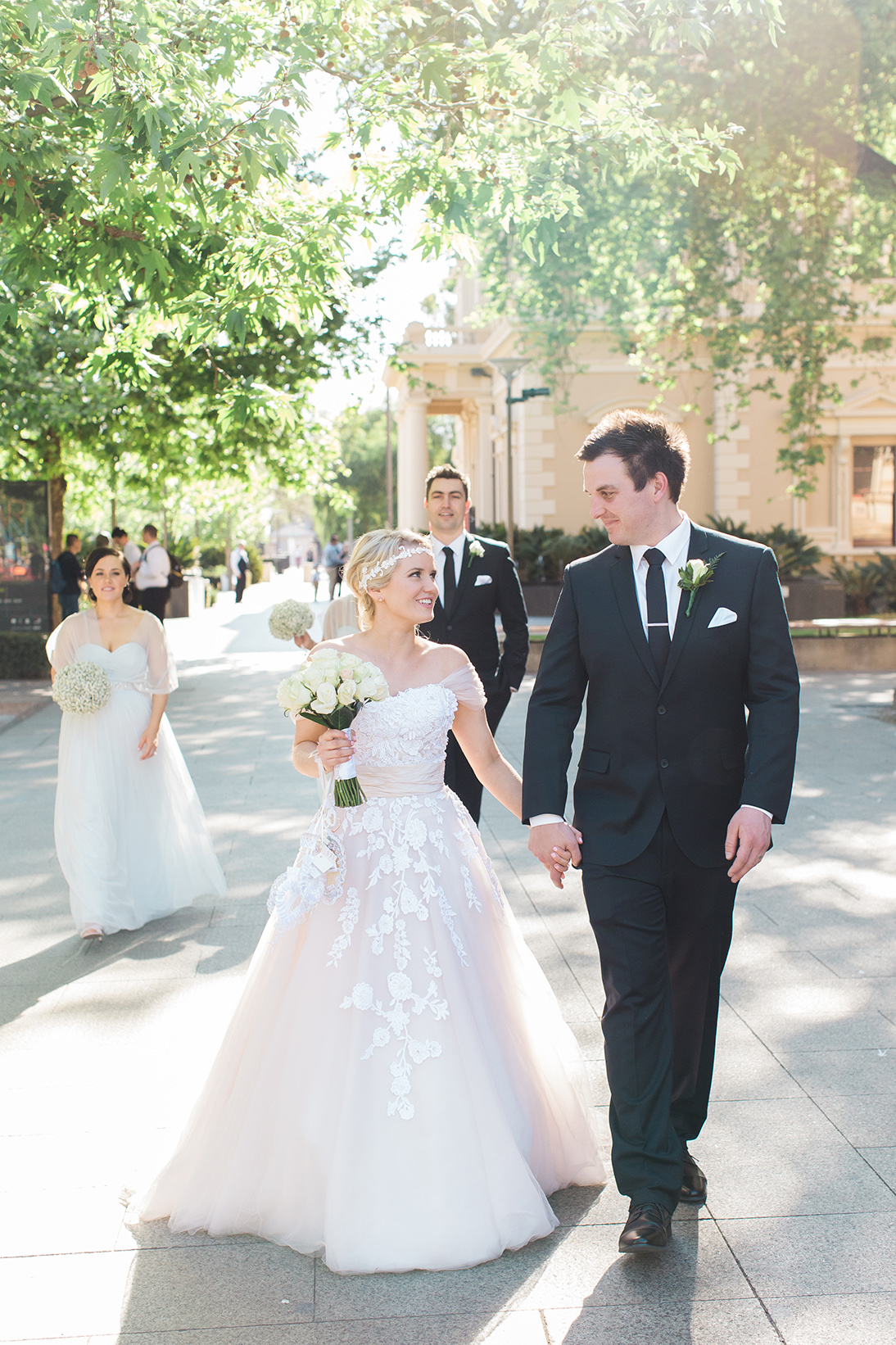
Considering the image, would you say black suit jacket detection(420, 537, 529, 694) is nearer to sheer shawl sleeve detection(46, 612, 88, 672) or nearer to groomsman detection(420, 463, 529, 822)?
groomsman detection(420, 463, 529, 822)

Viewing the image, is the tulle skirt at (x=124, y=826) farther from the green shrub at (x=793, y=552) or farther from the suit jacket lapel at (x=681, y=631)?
the green shrub at (x=793, y=552)

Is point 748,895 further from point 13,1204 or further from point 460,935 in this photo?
point 13,1204

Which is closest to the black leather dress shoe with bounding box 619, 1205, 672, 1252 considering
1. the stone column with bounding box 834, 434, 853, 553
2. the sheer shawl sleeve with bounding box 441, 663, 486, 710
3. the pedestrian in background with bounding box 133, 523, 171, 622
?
the sheer shawl sleeve with bounding box 441, 663, 486, 710

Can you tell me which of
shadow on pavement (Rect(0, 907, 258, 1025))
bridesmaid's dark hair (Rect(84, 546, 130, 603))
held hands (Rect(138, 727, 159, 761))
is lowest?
shadow on pavement (Rect(0, 907, 258, 1025))

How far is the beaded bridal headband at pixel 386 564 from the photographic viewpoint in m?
3.96

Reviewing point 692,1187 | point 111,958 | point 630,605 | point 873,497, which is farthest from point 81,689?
point 873,497

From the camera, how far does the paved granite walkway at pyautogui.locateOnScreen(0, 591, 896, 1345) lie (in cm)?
305

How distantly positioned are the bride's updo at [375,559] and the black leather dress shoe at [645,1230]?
6.22 feet

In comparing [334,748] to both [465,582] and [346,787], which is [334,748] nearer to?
[346,787]

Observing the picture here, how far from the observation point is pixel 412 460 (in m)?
40.2

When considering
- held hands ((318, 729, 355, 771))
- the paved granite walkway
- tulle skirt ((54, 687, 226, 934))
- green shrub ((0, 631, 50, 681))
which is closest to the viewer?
the paved granite walkway

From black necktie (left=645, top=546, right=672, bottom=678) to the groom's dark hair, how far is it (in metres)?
0.21

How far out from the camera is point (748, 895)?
6.96 metres

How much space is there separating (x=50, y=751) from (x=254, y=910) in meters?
6.39
